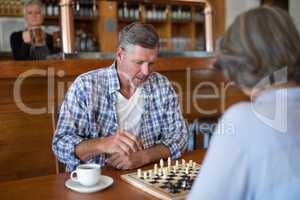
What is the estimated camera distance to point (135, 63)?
1.62m

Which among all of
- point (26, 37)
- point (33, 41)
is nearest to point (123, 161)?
point (33, 41)

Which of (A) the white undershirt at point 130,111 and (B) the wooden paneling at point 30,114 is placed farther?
(B) the wooden paneling at point 30,114

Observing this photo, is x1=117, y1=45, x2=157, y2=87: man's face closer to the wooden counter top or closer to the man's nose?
the man's nose

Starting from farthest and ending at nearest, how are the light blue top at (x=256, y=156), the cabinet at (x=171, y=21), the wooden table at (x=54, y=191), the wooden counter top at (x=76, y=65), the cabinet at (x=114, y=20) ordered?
the cabinet at (x=171, y=21) < the cabinet at (x=114, y=20) < the wooden counter top at (x=76, y=65) < the wooden table at (x=54, y=191) < the light blue top at (x=256, y=156)

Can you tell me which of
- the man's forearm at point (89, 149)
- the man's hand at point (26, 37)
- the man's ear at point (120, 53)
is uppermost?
the man's hand at point (26, 37)

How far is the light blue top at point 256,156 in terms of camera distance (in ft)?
2.25

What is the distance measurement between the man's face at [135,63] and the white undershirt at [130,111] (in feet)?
0.20

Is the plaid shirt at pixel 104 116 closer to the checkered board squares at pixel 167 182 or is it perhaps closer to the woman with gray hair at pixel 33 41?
the checkered board squares at pixel 167 182

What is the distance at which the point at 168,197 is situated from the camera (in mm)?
1092

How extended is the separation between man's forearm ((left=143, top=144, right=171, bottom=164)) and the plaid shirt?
0.11 ft

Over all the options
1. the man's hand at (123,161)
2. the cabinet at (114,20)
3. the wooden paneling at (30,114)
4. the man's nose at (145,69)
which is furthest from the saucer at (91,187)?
the cabinet at (114,20)

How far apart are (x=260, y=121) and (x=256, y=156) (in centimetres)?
6

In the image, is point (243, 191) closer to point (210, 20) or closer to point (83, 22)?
point (210, 20)

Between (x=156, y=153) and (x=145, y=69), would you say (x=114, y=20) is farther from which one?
(x=156, y=153)
